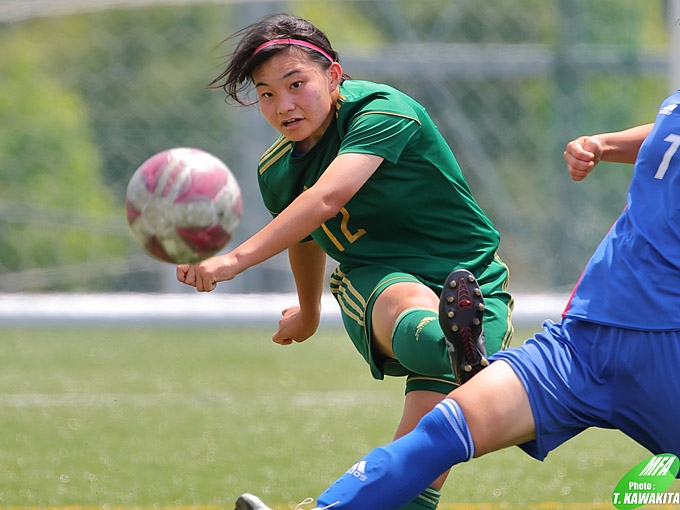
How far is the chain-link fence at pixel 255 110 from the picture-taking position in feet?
32.4

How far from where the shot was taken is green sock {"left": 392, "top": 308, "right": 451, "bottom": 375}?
3078mm

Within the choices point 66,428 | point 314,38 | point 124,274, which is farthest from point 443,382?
point 124,274

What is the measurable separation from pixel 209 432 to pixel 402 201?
8.43 feet

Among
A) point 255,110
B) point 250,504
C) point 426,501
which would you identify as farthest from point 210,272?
point 255,110

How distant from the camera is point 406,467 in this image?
2.61 m

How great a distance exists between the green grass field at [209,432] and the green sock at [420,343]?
1.10 m

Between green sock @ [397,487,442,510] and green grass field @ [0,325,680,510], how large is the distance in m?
0.81

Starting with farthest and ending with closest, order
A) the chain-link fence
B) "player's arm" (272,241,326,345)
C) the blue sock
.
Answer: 1. the chain-link fence
2. "player's arm" (272,241,326,345)
3. the blue sock

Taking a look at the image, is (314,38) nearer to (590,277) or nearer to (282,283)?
Result: (590,277)

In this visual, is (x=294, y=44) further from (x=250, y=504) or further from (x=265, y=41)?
(x=250, y=504)

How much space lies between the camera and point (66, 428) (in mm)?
5715

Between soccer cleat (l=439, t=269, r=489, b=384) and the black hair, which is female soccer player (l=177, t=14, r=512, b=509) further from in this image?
soccer cleat (l=439, t=269, r=489, b=384)

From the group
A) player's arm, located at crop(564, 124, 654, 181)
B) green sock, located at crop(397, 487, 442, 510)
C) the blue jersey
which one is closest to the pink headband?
player's arm, located at crop(564, 124, 654, 181)

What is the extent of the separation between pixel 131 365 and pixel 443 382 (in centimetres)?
497
